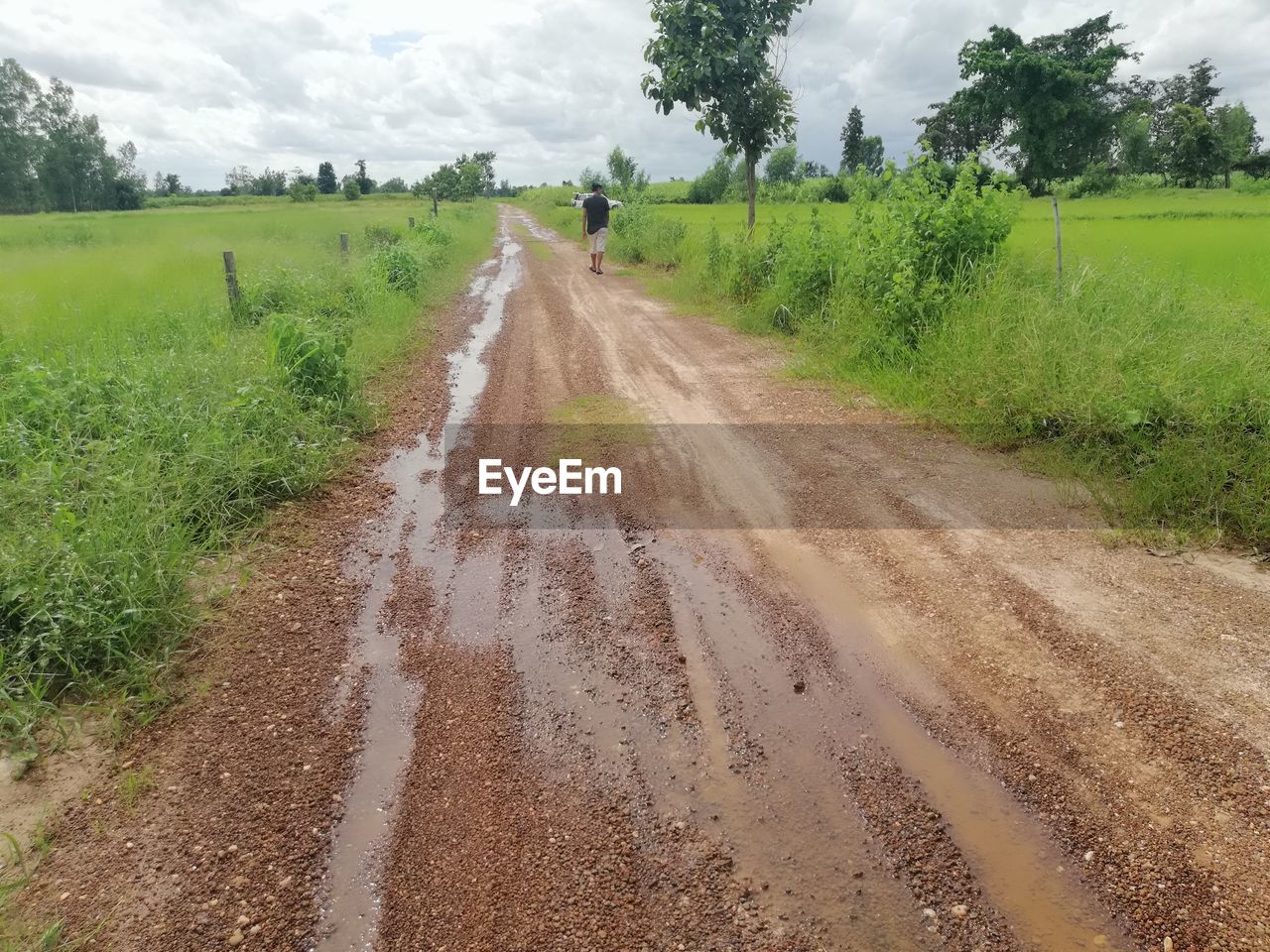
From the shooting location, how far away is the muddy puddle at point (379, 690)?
2268 millimetres

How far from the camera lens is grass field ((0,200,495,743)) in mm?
3391

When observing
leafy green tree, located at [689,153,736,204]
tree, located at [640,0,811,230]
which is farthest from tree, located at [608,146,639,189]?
tree, located at [640,0,811,230]

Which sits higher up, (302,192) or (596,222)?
(302,192)

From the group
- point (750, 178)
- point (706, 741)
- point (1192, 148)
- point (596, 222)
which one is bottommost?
point (706, 741)

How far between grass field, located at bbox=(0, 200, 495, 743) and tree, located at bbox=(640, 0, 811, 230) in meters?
6.20

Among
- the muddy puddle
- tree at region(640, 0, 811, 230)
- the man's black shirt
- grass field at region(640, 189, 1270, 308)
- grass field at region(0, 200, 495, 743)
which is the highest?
tree at region(640, 0, 811, 230)

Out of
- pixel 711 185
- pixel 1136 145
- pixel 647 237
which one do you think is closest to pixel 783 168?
pixel 711 185

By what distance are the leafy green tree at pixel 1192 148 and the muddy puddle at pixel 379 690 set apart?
160ft

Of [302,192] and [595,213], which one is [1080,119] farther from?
[302,192]

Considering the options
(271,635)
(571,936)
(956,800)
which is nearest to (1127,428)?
(956,800)

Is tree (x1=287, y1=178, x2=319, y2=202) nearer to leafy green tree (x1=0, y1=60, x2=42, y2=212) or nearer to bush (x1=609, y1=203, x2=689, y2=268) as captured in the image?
leafy green tree (x1=0, y1=60, x2=42, y2=212)

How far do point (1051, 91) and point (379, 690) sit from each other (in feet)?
147

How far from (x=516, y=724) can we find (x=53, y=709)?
1.92 meters

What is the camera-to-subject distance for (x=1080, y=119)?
125ft
